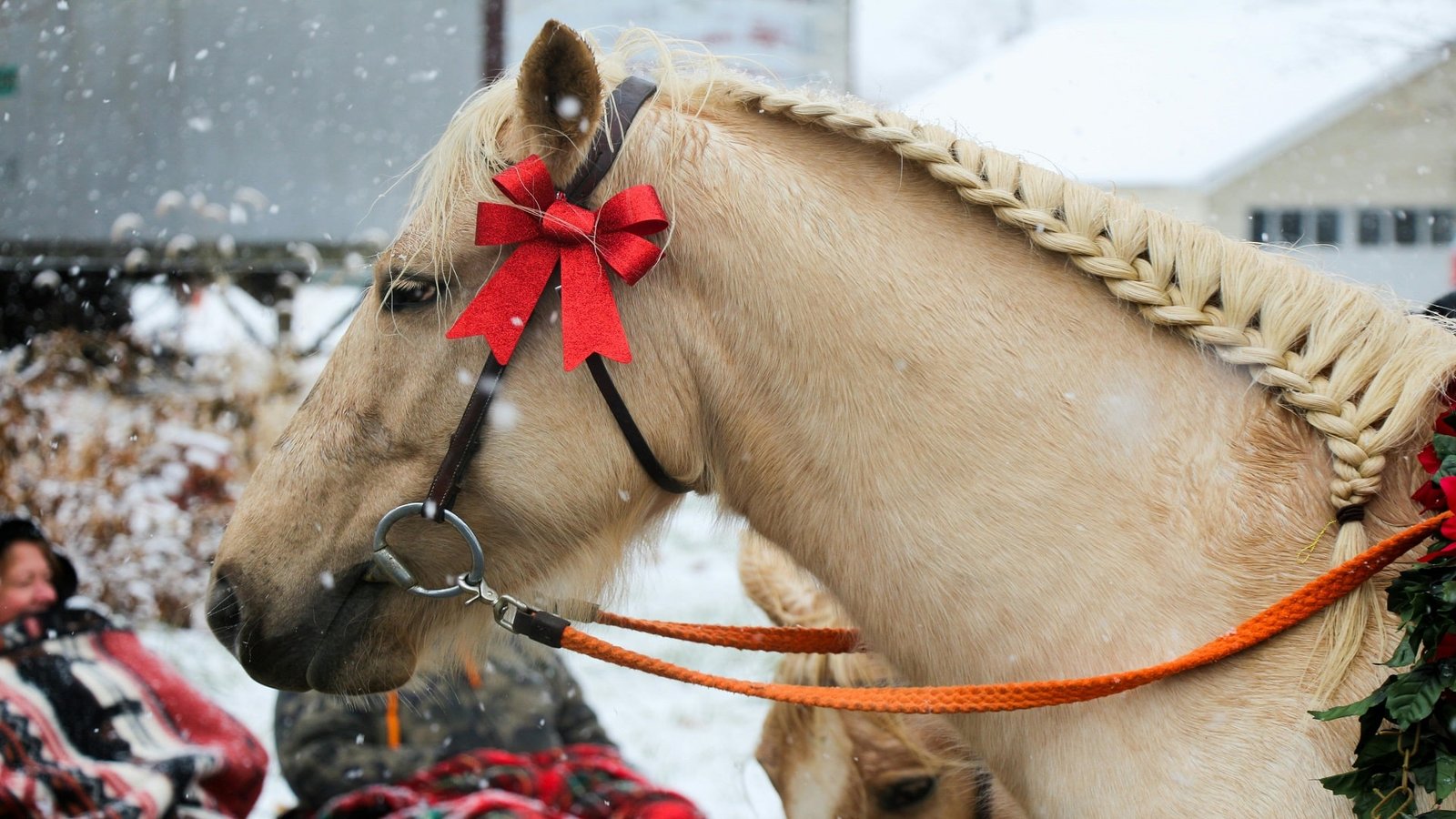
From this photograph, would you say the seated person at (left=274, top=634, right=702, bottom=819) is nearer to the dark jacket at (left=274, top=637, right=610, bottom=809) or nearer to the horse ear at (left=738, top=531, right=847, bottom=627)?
the dark jacket at (left=274, top=637, right=610, bottom=809)

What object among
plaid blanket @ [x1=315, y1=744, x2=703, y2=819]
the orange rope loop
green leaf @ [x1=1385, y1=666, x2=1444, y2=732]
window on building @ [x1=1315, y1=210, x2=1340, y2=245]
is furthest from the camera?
window on building @ [x1=1315, y1=210, x2=1340, y2=245]

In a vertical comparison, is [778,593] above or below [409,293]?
below

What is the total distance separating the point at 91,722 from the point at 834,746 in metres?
2.21

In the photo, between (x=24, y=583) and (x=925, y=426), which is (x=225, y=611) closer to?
(x=925, y=426)

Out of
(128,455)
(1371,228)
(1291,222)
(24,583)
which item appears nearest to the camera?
(24,583)

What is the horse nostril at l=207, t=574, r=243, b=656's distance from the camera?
5.38 feet

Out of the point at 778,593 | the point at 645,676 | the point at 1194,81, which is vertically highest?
the point at 1194,81

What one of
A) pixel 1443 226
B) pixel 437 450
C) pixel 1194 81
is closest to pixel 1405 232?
pixel 1443 226

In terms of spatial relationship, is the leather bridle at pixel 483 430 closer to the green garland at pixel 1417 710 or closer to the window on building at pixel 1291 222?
the green garland at pixel 1417 710

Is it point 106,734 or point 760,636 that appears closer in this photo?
point 760,636

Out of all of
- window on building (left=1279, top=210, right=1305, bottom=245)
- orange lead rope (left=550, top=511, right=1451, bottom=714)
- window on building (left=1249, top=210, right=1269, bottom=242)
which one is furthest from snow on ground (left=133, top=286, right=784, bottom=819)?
window on building (left=1279, top=210, right=1305, bottom=245)

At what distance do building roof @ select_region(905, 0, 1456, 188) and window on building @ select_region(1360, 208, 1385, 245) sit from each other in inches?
66.0

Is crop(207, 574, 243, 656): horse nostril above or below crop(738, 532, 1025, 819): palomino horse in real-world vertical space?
above

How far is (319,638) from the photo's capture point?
1653 mm
